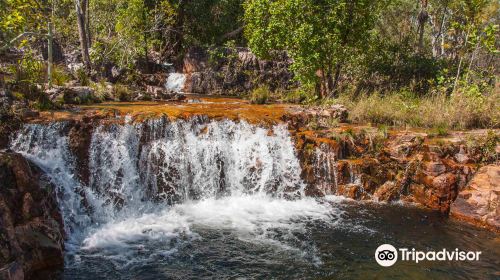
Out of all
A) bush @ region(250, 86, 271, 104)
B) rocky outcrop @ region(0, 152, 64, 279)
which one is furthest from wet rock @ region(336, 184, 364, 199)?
rocky outcrop @ region(0, 152, 64, 279)

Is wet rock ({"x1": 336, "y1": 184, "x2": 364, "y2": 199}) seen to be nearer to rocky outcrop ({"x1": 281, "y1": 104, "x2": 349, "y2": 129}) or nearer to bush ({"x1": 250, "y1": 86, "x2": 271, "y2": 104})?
rocky outcrop ({"x1": 281, "y1": 104, "x2": 349, "y2": 129})

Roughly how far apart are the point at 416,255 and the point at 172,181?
531 centimetres

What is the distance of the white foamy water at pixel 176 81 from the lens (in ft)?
60.6

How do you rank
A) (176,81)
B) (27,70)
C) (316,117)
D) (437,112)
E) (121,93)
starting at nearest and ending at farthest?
(27,70) → (437,112) → (316,117) → (121,93) → (176,81)

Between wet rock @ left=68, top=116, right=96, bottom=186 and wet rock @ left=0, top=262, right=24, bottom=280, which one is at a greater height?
wet rock @ left=68, top=116, right=96, bottom=186

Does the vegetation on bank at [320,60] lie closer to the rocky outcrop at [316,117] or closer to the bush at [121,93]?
the bush at [121,93]

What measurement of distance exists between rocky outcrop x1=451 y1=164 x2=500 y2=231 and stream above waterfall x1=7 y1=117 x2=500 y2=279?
48 cm

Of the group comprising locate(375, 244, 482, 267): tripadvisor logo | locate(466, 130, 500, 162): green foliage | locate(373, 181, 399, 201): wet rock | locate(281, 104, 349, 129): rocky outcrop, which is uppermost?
locate(281, 104, 349, 129): rocky outcrop

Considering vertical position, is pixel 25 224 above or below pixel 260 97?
below

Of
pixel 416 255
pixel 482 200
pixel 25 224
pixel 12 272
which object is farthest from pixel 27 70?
pixel 482 200

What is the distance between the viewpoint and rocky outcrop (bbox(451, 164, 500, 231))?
828cm

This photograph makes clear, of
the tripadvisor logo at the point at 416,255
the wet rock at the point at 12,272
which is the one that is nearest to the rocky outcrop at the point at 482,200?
the tripadvisor logo at the point at 416,255

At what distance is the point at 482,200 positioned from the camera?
336 inches

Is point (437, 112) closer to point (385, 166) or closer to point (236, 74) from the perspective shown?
point (385, 166)
